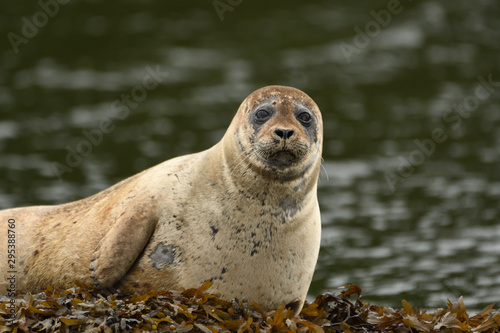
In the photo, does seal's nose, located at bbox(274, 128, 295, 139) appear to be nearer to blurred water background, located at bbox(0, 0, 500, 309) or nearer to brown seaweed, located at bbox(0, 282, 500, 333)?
brown seaweed, located at bbox(0, 282, 500, 333)

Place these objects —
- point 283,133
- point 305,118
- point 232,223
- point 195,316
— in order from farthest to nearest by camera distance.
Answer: point 305,118 → point 232,223 → point 283,133 → point 195,316

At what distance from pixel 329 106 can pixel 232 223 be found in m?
10.8

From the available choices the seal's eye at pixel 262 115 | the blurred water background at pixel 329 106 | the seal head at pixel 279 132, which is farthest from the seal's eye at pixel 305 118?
the blurred water background at pixel 329 106

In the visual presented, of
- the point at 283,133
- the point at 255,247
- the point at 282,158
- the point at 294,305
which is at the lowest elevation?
the point at 294,305

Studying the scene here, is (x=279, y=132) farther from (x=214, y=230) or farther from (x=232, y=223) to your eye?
(x=214, y=230)

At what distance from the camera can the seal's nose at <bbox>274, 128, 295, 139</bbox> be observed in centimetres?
687

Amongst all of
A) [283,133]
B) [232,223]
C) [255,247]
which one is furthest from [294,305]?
[283,133]

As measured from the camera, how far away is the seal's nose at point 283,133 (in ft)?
22.5

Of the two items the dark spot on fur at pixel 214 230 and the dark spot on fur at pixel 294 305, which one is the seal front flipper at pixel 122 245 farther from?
the dark spot on fur at pixel 294 305

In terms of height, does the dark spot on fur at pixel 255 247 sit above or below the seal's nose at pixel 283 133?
below

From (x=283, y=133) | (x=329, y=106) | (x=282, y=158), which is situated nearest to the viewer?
(x=283, y=133)

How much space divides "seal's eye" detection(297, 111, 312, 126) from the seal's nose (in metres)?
0.33

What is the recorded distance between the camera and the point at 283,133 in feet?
22.5

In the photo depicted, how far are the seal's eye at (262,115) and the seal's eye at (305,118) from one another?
25 centimetres
